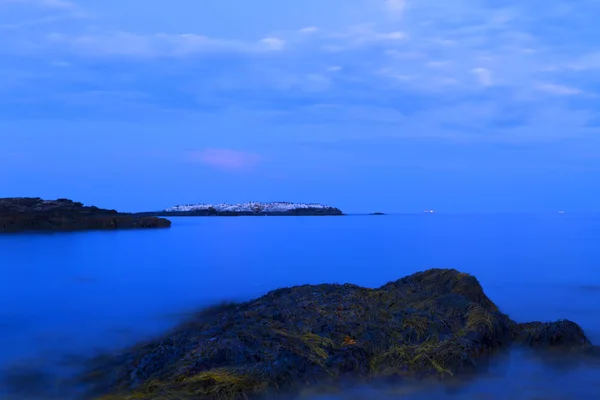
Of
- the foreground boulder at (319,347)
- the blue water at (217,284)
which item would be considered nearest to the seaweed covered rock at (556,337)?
the foreground boulder at (319,347)

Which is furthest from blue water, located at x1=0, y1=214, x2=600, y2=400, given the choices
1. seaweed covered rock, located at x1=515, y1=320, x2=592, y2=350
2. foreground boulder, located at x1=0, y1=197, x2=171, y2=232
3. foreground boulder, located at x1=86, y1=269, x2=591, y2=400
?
foreground boulder, located at x1=0, y1=197, x2=171, y2=232

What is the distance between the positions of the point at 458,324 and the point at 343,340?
2576 mm

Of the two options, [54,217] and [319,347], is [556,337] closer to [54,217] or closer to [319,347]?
[319,347]

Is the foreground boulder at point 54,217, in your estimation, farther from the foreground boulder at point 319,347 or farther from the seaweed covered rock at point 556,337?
the seaweed covered rock at point 556,337

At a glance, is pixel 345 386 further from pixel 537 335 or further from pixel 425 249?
pixel 425 249

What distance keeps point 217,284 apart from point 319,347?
15765 mm

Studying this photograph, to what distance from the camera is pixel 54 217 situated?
2559 inches

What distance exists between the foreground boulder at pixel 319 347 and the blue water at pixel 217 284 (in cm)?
66

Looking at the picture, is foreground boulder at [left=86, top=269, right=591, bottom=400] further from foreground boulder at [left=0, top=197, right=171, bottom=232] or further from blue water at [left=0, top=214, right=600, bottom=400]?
foreground boulder at [left=0, top=197, right=171, bottom=232]

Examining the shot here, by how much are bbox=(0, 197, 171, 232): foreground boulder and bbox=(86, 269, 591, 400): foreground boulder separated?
60050 mm

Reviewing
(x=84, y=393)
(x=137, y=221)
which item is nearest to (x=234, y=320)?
(x=84, y=393)

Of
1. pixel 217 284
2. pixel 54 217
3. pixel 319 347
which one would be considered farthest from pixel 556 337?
pixel 54 217

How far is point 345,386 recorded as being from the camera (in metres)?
6.95

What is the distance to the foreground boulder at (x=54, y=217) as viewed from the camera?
6144 cm
